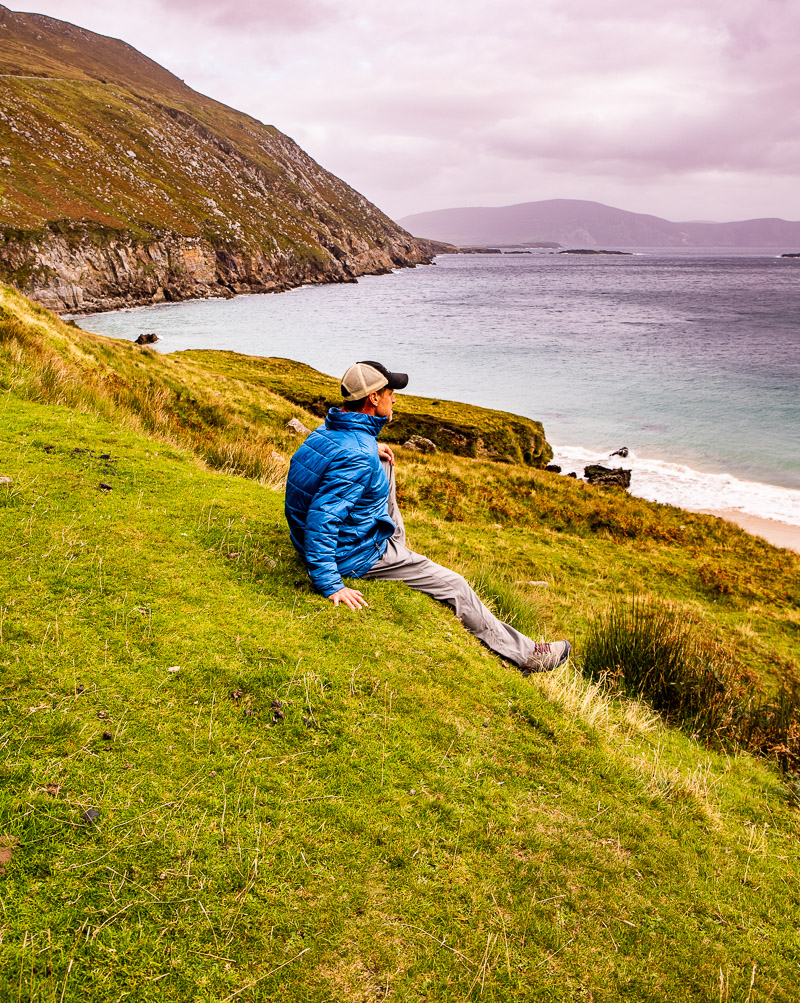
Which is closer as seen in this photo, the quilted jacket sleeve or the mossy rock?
the quilted jacket sleeve

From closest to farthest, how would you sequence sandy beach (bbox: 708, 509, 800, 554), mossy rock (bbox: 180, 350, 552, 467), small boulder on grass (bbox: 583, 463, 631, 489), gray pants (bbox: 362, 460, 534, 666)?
1. gray pants (bbox: 362, 460, 534, 666)
2. sandy beach (bbox: 708, 509, 800, 554)
3. mossy rock (bbox: 180, 350, 552, 467)
4. small boulder on grass (bbox: 583, 463, 631, 489)

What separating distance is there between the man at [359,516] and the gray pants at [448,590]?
0.04ft

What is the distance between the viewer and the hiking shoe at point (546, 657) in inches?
251

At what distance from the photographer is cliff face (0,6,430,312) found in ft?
267

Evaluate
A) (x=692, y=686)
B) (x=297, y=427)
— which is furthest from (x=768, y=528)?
(x=692, y=686)

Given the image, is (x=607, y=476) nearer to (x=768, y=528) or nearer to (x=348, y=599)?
(x=768, y=528)

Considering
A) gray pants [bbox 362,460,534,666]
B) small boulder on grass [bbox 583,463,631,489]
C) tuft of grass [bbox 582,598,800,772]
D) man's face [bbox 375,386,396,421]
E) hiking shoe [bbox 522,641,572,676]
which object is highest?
man's face [bbox 375,386,396,421]

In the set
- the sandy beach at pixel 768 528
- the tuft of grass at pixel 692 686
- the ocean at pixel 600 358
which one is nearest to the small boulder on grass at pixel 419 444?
the ocean at pixel 600 358

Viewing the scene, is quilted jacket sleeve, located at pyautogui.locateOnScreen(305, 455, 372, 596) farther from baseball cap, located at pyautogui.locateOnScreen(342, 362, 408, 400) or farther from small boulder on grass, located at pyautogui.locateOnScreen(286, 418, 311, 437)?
small boulder on grass, located at pyautogui.locateOnScreen(286, 418, 311, 437)

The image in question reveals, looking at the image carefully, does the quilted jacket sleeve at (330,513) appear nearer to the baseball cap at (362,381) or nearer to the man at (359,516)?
the man at (359,516)

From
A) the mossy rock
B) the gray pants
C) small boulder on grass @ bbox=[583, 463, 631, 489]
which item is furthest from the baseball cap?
small boulder on grass @ bbox=[583, 463, 631, 489]

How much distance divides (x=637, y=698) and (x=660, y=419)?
43483 millimetres

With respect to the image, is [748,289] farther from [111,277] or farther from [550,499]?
[550,499]

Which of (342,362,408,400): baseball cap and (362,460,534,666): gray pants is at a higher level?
(342,362,408,400): baseball cap
